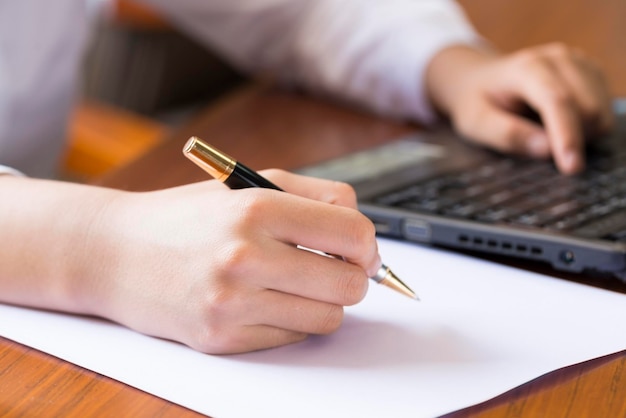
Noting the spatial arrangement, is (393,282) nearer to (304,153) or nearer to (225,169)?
(225,169)

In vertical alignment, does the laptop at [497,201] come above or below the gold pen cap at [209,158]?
below

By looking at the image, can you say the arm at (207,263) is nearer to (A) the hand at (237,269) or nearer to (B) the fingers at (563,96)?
(A) the hand at (237,269)

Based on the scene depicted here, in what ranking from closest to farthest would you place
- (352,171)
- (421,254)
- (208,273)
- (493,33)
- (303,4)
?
(208,273) < (421,254) < (352,171) < (303,4) < (493,33)

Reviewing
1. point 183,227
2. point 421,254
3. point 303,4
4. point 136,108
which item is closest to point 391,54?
point 303,4

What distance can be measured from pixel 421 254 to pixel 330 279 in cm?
14

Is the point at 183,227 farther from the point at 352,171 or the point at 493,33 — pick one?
the point at 493,33

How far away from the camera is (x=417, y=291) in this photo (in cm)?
47

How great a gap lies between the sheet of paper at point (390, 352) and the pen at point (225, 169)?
4 centimetres

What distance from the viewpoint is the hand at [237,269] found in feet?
1.28

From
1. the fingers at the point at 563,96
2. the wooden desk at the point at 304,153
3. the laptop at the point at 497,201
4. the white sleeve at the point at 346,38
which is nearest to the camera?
the wooden desk at the point at 304,153

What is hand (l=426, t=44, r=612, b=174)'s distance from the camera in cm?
68

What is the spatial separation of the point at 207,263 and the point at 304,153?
1.20 ft

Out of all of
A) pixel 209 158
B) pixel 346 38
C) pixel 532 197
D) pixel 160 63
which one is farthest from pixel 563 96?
pixel 160 63

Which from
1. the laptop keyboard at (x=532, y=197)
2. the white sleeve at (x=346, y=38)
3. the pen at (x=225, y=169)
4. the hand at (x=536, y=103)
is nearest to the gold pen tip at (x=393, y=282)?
the pen at (x=225, y=169)
